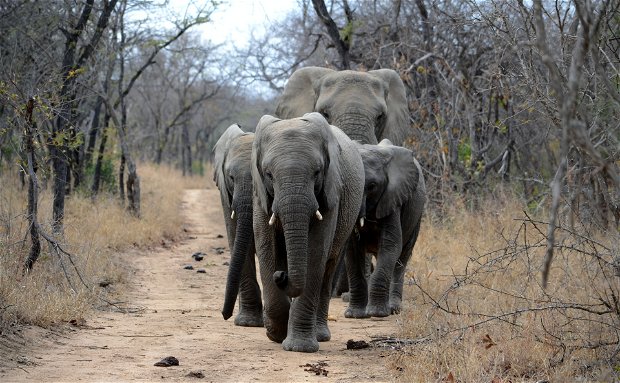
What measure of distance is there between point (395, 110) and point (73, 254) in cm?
367

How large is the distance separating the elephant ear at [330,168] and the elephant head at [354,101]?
Result: 2.52 m

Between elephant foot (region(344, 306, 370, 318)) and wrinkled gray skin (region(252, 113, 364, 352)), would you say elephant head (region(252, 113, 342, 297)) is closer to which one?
wrinkled gray skin (region(252, 113, 364, 352))

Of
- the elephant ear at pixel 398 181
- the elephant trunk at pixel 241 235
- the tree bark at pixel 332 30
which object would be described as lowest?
the elephant trunk at pixel 241 235

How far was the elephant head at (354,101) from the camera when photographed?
909 cm

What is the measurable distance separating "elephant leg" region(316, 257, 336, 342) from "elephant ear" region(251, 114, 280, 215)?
0.74 meters

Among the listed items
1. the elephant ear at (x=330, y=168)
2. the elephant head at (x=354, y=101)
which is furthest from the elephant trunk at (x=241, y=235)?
the elephant head at (x=354, y=101)

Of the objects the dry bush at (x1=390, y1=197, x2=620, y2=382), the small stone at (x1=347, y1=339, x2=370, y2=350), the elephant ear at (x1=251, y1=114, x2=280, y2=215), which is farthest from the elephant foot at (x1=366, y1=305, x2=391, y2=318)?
the elephant ear at (x1=251, y1=114, x2=280, y2=215)

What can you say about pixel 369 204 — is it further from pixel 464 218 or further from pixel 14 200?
pixel 14 200

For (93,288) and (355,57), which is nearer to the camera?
(93,288)

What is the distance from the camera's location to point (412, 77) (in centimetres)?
1411

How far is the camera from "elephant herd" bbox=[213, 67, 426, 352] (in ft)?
19.3

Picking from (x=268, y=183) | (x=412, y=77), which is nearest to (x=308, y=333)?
(x=268, y=183)

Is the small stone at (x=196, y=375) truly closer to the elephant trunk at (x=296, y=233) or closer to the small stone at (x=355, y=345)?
the elephant trunk at (x=296, y=233)

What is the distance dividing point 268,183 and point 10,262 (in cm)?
246
